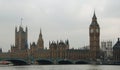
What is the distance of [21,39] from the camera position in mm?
175875

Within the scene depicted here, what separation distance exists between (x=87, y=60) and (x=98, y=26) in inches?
737

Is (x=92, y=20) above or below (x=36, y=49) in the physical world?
above

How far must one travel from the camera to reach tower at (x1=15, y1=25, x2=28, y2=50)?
578 ft

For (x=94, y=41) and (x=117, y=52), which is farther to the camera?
→ (x=117, y=52)

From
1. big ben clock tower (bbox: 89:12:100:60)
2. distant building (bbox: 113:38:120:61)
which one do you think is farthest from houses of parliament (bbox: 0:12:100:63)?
distant building (bbox: 113:38:120:61)

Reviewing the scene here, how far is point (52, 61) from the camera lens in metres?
132

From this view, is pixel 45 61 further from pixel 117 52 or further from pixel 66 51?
pixel 117 52

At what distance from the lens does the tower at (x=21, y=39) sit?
17625 cm

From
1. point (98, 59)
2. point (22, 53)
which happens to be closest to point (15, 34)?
point (22, 53)

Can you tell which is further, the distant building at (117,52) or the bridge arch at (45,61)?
the distant building at (117,52)

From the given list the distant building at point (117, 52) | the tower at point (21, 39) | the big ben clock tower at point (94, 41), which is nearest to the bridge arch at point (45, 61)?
the big ben clock tower at point (94, 41)

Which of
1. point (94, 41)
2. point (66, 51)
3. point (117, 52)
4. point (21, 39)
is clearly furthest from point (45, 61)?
point (21, 39)

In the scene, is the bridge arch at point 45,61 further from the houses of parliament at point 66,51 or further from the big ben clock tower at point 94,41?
the big ben clock tower at point 94,41

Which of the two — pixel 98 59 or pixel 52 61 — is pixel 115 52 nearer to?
pixel 98 59
